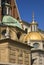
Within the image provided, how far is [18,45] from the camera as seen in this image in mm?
32781

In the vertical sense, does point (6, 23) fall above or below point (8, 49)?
above

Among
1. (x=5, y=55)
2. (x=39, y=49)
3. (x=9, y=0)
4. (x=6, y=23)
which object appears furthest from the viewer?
(x=9, y=0)

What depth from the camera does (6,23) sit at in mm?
43875

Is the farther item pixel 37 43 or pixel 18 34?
pixel 37 43

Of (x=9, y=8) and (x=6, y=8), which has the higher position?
(x=9, y=8)

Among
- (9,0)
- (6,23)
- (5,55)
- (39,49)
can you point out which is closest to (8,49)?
→ (5,55)

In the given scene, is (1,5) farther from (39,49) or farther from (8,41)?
(8,41)

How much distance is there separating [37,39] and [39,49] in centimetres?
172

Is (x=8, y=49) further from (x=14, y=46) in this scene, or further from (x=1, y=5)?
(x=1, y=5)

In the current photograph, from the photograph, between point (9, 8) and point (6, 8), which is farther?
point (9, 8)

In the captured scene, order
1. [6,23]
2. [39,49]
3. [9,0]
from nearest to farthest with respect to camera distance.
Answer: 1. [6,23]
2. [39,49]
3. [9,0]

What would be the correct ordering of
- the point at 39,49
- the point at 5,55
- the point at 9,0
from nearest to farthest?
the point at 5,55 → the point at 39,49 → the point at 9,0

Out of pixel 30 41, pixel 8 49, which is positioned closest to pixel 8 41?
pixel 8 49

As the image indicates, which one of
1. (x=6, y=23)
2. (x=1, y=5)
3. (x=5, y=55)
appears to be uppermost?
(x=1, y=5)
